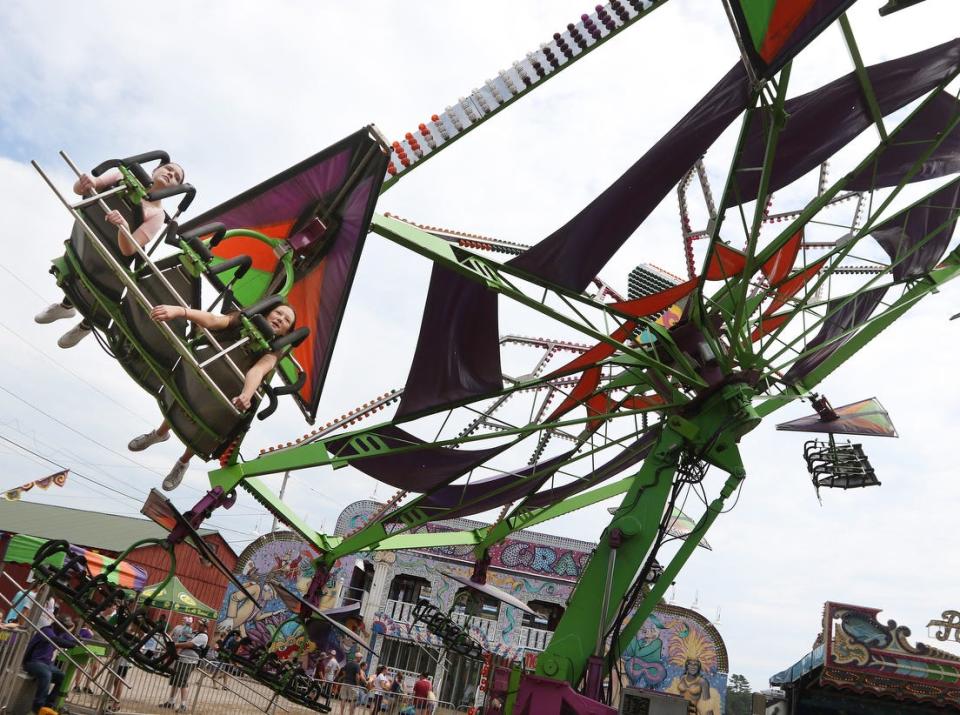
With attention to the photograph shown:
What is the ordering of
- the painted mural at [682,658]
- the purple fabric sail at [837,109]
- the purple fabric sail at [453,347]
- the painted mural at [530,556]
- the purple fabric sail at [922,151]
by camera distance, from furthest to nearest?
the painted mural at [530,556], the painted mural at [682,658], the purple fabric sail at [453,347], the purple fabric sail at [922,151], the purple fabric sail at [837,109]

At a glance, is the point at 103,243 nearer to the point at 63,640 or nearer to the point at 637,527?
the point at 63,640

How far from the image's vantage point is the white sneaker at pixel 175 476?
7715mm

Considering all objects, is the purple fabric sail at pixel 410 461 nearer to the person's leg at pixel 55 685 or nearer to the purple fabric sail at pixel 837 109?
the person's leg at pixel 55 685

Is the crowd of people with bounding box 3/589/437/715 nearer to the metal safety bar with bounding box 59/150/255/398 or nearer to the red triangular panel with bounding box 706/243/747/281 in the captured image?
the metal safety bar with bounding box 59/150/255/398

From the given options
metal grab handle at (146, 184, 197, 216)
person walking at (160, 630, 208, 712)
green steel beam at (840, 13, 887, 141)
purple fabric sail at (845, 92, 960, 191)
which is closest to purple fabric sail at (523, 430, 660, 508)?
purple fabric sail at (845, 92, 960, 191)

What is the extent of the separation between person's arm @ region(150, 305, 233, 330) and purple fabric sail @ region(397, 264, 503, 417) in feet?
12.1

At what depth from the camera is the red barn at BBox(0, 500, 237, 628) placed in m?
25.5

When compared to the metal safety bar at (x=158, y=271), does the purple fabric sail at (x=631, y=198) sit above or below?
above

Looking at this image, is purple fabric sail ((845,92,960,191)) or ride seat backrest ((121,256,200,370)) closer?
ride seat backrest ((121,256,200,370))

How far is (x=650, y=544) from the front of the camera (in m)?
9.61

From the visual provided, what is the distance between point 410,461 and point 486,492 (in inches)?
62.7

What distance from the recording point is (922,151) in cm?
985

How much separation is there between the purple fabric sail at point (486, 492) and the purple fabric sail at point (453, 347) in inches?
96.6

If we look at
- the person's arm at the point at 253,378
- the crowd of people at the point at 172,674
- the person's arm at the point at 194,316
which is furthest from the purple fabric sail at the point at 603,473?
the person's arm at the point at 194,316
